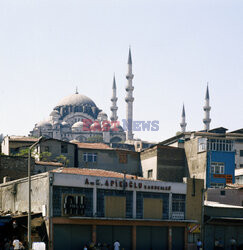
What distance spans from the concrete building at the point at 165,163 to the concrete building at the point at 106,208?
18879 millimetres

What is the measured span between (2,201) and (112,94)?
480ft

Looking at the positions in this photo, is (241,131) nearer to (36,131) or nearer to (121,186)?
(121,186)

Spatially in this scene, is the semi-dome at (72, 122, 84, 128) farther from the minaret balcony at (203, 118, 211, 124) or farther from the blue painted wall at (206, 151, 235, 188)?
the blue painted wall at (206, 151, 235, 188)

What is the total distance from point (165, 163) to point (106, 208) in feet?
80.3

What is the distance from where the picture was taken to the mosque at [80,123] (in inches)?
7062

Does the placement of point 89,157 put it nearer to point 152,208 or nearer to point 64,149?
point 64,149

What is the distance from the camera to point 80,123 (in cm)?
18612

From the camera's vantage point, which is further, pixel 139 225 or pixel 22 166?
pixel 22 166

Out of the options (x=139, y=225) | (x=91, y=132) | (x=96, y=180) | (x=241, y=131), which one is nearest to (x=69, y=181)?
(x=96, y=180)

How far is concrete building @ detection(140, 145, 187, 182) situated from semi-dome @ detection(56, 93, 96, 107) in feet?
436

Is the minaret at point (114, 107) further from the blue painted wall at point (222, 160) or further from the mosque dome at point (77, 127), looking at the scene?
the blue painted wall at point (222, 160)

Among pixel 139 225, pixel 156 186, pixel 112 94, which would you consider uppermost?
pixel 112 94

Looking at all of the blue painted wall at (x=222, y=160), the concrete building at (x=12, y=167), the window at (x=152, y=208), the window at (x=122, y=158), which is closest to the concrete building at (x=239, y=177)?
the blue painted wall at (x=222, y=160)

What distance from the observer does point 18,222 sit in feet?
115
